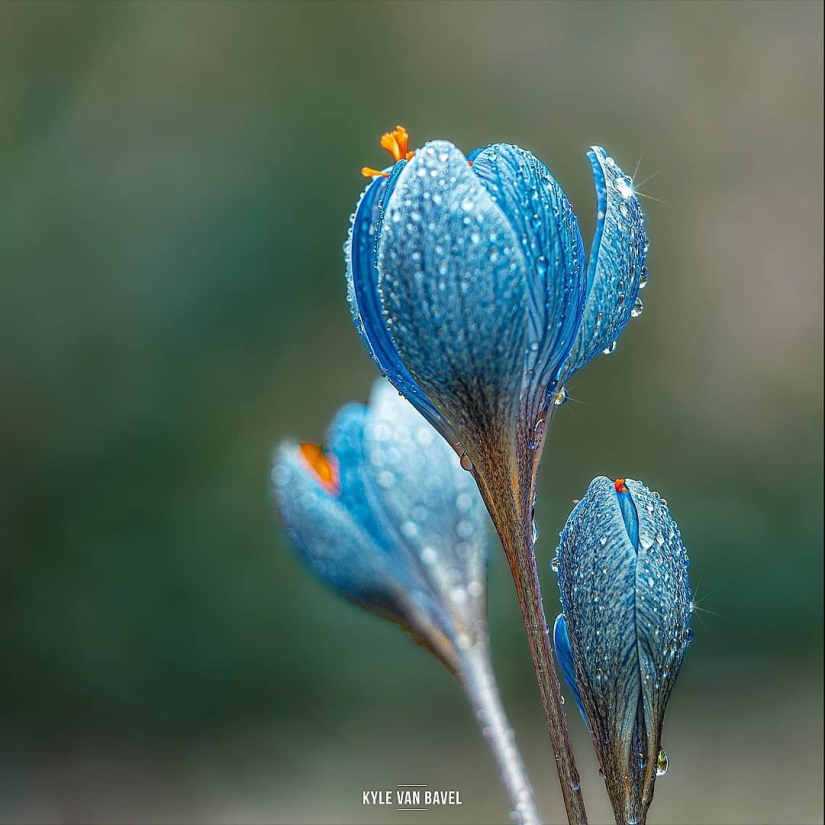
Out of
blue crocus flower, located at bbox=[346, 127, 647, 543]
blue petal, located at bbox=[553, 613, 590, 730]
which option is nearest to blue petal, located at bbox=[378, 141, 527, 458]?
blue crocus flower, located at bbox=[346, 127, 647, 543]

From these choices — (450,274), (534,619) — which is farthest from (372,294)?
(534,619)

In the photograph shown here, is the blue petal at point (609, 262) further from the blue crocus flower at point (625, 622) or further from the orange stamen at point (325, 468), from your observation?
the orange stamen at point (325, 468)

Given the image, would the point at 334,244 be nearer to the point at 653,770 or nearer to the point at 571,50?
the point at 571,50

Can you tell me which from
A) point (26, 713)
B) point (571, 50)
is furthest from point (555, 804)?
point (571, 50)

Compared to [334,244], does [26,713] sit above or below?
below

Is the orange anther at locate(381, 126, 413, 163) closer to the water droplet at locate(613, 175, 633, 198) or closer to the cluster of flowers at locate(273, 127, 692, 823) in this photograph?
the cluster of flowers at locate(273, 127, 692, 823)

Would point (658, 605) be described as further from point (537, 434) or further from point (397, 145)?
point (397, 145)

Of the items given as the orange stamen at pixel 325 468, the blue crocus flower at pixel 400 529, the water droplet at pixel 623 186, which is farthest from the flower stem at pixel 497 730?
the water droplet at pixel 623 186
